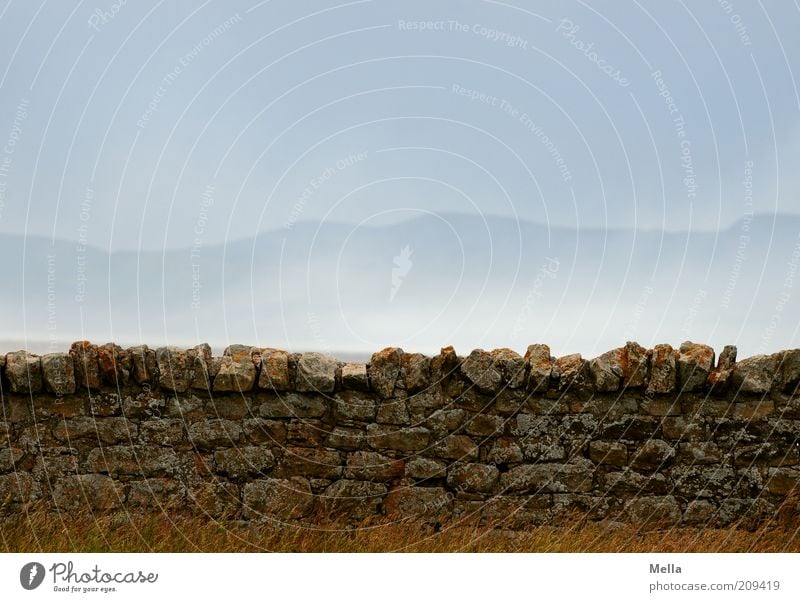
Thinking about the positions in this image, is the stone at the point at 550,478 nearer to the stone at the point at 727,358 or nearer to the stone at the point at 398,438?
the stone at the point at 398,438

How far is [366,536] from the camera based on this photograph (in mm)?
7723

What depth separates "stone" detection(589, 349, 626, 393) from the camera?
8.04m

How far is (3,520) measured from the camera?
7.71 m

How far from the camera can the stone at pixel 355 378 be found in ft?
26.3

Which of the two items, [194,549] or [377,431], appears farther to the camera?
[377,431]

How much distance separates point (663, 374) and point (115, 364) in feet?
18.2

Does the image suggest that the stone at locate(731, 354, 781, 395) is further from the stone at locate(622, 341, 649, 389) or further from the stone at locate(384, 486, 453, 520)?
the stone at locate(384, 486, 453, 520)

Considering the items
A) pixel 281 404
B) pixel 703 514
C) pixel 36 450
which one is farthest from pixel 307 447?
pixel 703 514

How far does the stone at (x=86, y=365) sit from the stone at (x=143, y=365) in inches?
13.8

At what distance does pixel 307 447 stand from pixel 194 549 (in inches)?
57.1

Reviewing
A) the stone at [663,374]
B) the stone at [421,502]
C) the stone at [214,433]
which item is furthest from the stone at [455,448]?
the stone at [214,433]

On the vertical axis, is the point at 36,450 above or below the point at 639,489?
above

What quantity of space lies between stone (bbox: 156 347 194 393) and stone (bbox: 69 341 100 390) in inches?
24.5

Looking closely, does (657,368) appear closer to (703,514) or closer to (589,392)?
(589,392)
